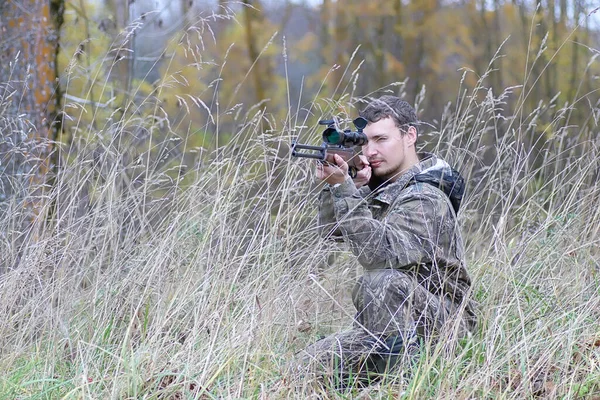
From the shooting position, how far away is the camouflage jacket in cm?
333

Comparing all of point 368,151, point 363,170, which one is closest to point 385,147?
point 368,151

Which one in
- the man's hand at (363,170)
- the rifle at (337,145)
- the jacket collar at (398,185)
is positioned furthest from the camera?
the jacket collar at (398,185)

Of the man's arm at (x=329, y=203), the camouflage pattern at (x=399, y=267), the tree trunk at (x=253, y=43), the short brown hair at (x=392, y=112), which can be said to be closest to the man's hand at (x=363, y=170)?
the man's arm at (x=329, y=203)

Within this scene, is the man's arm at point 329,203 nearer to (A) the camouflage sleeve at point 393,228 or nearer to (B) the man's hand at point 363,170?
(B) the man's hand at point 363,170

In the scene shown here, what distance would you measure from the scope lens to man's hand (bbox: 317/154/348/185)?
2.4 inches

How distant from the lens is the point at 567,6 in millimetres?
11344

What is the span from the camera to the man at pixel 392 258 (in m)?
3.29

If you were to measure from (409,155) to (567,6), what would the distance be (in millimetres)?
8562

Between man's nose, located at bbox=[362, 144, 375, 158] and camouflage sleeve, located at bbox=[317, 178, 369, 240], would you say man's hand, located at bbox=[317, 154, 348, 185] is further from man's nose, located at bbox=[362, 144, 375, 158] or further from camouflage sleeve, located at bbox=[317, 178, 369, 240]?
man's nose, located at bbox=[362, 144, 375, 158]

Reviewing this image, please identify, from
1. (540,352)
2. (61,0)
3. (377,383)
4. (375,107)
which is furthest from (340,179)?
(61,0)

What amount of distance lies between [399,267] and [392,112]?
702 millimetres

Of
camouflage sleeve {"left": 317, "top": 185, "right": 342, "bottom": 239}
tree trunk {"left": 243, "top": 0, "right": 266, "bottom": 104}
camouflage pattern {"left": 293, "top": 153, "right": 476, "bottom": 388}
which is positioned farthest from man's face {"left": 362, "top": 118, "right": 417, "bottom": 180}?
tree trunk {"left": 243, "top": 0, "right": 266, "bottom": 104}

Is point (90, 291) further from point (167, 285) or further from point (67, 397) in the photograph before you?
point (67, 397)

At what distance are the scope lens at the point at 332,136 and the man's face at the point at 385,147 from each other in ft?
1.32
